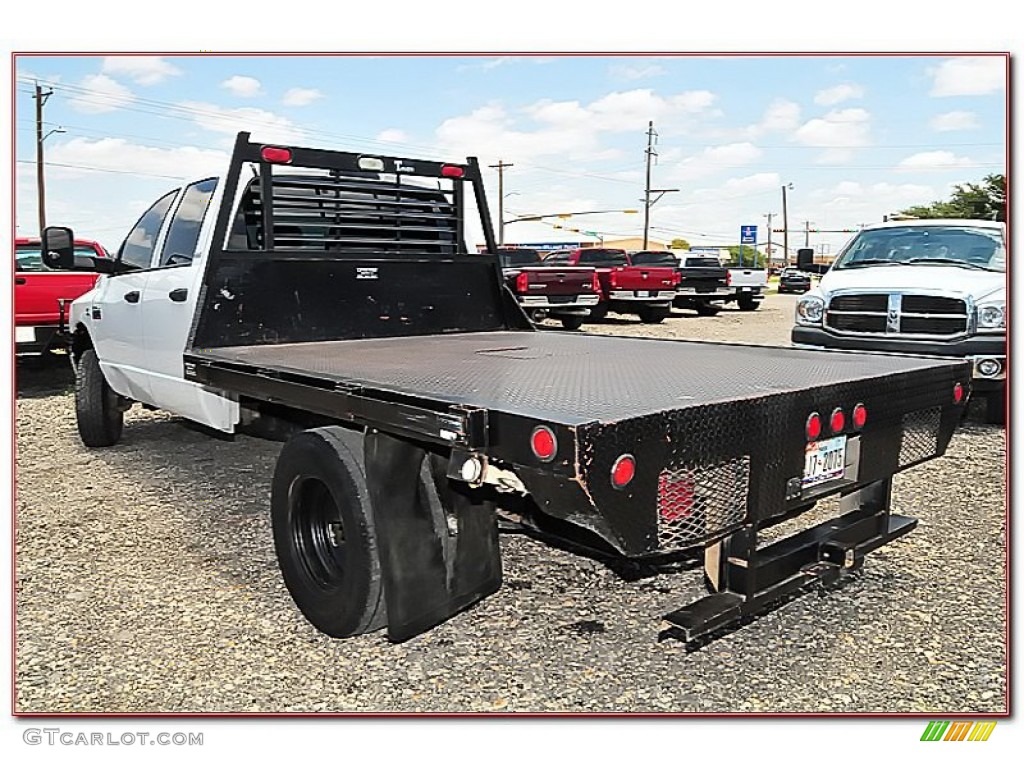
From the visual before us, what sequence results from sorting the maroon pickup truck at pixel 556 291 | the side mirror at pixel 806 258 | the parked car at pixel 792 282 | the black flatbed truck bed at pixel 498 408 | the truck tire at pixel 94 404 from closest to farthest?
the black flatbed truck bed at pixel 498 408, the truck tire at pixel 94 404, the side mirror at pixel 806 258, the maroon pickup truck at pixel 556 291, the parked car at pixel 792 282

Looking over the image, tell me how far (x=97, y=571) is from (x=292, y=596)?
1.35m

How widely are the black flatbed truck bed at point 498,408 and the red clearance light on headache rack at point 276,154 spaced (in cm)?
3

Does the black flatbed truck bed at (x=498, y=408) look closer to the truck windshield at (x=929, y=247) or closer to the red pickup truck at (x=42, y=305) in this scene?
the truck windshield at (x=929, y=247)

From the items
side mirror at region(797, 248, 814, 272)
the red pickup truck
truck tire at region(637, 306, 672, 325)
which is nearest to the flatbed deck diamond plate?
the red pickup truck

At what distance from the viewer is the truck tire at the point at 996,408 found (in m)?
8.05

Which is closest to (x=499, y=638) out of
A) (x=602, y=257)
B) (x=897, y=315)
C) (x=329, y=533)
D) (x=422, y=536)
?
(x=422, y=536)

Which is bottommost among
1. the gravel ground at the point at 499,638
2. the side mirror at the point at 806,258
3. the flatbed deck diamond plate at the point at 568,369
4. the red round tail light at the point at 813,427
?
the gravel ground at the point at 499,638

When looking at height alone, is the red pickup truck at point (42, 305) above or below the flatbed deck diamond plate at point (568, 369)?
above

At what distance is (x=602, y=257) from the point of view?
21719 mm

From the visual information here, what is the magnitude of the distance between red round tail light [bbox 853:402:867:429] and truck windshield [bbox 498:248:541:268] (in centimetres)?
1620

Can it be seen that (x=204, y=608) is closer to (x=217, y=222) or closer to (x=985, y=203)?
(x=217, y=222)

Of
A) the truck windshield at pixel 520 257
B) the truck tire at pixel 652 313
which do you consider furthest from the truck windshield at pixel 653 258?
the truck windshield at pixel 520 257

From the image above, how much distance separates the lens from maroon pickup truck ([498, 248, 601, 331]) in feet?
57.6

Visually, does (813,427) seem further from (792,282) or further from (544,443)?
(792,282)
